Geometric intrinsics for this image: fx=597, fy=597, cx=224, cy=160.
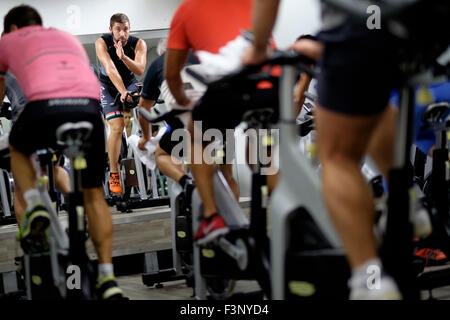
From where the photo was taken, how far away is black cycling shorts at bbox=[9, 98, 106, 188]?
2514mm

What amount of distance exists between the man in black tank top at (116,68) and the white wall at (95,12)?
156 centimetres

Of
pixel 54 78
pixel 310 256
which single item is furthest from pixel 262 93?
pixel 54 78

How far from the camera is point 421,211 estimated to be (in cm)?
159

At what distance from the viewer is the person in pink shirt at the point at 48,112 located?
8.30 ft

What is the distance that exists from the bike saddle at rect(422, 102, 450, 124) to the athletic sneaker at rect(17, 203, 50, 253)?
166 centimetres

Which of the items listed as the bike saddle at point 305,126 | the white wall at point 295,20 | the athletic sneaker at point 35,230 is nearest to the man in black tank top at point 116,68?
the white wall at point 295,20

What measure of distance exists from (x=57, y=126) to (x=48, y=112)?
7cm

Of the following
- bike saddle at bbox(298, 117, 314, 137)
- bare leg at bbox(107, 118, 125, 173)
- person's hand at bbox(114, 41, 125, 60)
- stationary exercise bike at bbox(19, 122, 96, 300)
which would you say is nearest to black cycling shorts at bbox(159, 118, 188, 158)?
bike saddle at bbox(298, 117, 314, 137)

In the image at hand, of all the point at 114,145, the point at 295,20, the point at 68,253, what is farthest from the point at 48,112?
the point at 295,20

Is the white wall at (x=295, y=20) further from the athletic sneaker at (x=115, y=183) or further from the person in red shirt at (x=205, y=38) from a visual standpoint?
the person in red shirt at (x=205, y=38)

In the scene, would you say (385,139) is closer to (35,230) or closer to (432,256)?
(35,230)

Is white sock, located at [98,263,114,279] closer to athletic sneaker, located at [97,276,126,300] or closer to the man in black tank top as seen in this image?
athletic sneaker, located at [97,276,126,300]
